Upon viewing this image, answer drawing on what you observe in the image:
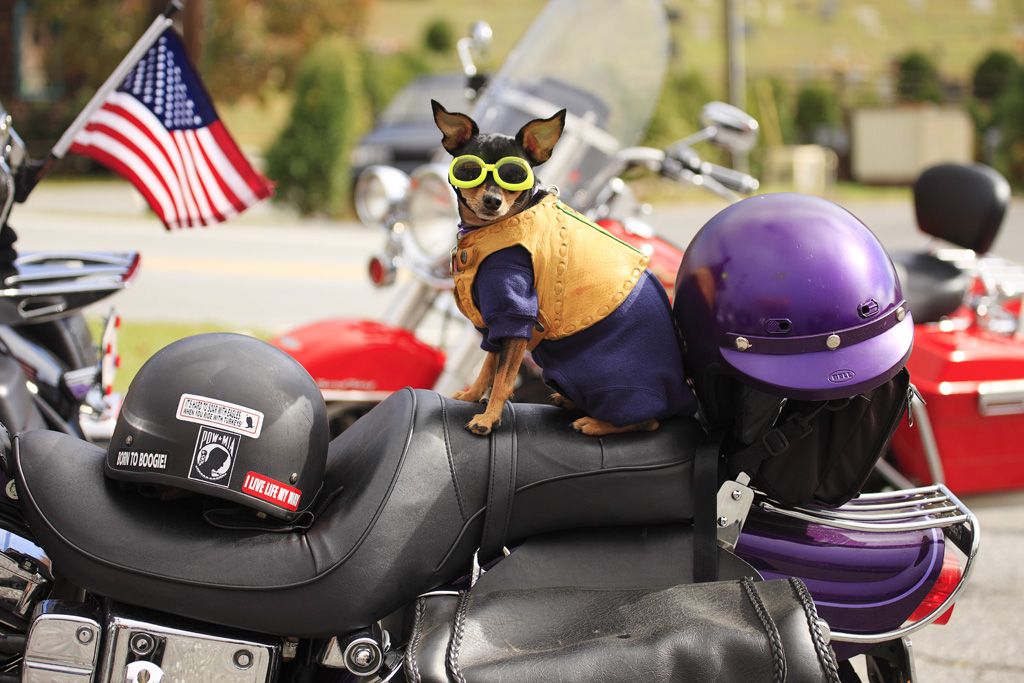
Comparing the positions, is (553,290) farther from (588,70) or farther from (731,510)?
(588,70)

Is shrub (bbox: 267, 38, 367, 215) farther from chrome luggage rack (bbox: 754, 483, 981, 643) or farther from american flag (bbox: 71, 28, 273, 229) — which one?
chrome luggage rack (bbox: 754, 483, 981, 643)

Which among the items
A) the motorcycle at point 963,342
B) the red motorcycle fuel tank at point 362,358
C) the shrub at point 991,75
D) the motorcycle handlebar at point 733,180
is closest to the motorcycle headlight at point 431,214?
the red motorcycle fuel tank at point 362,358

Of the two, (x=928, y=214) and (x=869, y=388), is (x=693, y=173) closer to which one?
(x=928, y=214)

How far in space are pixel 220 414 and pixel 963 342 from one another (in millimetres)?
3049

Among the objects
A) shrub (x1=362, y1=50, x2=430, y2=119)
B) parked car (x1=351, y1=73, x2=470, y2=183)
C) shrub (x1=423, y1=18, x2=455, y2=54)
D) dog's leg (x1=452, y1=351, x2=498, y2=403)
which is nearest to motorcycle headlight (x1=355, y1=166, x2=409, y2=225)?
dog's leg (x1=452, y1=351, x2=498, y2=403)

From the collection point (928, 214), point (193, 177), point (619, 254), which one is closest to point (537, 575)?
point (619, 254)

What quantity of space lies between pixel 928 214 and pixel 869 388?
9.07ft

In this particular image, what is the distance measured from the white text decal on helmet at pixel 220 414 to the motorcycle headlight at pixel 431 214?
1842 millimetres

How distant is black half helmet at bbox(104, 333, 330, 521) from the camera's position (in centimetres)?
194

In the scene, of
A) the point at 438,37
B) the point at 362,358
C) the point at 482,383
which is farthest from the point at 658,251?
the point at 438,37

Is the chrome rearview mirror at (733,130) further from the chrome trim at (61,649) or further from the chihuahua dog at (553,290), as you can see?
the chrome trim at (61,649)

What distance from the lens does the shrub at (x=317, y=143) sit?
52.9 ft

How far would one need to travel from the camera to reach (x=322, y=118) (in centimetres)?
1642

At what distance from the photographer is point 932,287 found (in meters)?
4.34
